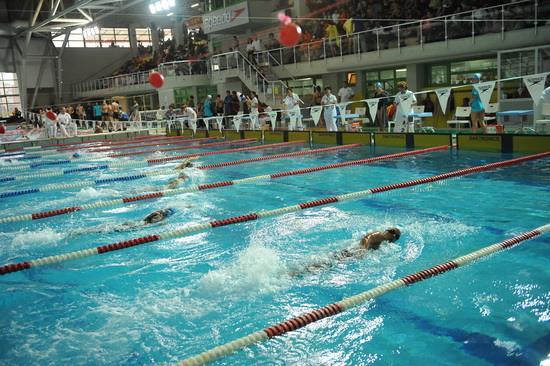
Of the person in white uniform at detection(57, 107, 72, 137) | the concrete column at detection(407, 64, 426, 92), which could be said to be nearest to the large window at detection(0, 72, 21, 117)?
the person in white uniform at detection(57, 107, 72, 137)

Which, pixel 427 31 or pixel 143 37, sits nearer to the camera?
pixel 427 31

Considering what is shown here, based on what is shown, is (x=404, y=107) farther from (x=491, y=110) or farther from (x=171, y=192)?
(x=171, y=192)

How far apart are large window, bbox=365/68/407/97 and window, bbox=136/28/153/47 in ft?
89.4

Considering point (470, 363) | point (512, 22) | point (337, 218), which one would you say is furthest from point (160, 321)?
point (512, 22)

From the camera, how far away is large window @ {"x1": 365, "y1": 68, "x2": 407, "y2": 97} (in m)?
18.1

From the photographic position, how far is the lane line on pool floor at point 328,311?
2.66m

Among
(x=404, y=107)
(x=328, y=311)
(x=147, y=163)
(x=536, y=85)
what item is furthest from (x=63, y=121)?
(x=328, y=311)

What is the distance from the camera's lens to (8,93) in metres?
36.0

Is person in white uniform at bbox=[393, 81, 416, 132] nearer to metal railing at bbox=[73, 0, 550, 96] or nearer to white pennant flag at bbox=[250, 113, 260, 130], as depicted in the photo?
metal railing at bbox=[73, 0, 550, 96]

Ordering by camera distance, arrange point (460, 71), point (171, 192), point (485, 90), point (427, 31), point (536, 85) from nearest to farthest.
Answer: point (171, 192)
point (536, 85)
point (485, 90)
point (427, 31)
point (460, 71)

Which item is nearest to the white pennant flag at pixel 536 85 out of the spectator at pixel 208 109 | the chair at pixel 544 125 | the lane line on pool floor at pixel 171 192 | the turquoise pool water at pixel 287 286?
the chair at pixel 544 125

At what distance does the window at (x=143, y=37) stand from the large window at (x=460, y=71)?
30023 millimetres

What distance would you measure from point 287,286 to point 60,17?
32.2 meters

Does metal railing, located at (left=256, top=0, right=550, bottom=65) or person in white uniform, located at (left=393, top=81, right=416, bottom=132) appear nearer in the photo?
person in white uniform, located at (left=393, top=81, right=416, bottom=132)
